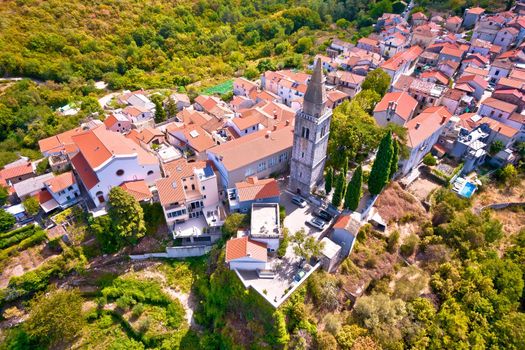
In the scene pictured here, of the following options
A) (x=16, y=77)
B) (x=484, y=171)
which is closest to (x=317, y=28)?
(x=484, y=171)

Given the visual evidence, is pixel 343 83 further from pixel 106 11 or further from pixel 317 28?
pixel 106 11

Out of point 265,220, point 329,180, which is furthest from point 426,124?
point 265,220

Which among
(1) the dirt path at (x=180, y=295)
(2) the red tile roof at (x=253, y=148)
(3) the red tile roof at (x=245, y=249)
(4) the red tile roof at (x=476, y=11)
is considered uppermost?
(4) the red tile roof at (x=476, y=11)

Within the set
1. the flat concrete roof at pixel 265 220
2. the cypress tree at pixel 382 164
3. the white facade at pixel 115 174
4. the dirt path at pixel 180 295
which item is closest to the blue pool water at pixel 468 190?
the cypress tree at pixel 382 164

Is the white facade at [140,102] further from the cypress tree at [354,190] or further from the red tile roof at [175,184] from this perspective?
the cypress tree at [354,190]

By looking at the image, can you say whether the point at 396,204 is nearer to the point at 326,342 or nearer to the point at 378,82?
the point at 326,342

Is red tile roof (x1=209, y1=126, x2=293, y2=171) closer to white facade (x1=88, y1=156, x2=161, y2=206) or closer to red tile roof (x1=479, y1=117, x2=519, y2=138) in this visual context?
→ white facade (x1=88, y1=156, x2=161, y2=206)
